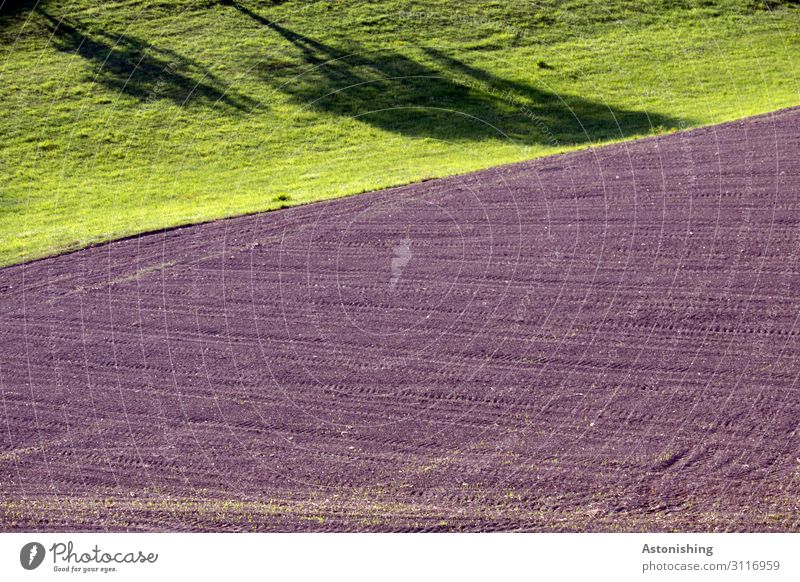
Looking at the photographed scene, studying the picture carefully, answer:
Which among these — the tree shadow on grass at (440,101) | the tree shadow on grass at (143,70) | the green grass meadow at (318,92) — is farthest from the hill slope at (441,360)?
the tree shadow on grass at (143,70)

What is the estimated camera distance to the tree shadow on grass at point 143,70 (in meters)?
33.4

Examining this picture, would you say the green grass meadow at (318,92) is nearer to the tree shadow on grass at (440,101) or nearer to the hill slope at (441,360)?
the tree shadow on grass at (440,101)

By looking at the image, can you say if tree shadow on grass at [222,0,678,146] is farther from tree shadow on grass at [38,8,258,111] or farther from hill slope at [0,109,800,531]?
hill slope at [0,109,800,531]

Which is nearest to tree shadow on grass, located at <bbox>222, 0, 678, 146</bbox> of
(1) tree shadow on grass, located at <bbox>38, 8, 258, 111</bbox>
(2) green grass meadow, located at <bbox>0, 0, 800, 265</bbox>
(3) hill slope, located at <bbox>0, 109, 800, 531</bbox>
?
(2) green grass meadow, located at <bbox>0, 0, 800, 265</bbox>

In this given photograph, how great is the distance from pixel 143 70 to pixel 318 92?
6.54m

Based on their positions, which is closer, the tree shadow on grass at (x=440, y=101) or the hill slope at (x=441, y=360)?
the hill slope at (x=441, y=360)

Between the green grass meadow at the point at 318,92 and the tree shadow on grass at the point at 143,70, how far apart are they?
82mm

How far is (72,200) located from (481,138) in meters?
12.3

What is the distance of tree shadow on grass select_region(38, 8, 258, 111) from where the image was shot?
3338 cm

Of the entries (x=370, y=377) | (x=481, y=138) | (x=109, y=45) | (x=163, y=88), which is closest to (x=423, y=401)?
(x=370, y=377)

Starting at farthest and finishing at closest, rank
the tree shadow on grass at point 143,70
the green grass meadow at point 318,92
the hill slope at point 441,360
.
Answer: the tree shadow on grass at point 143,70, the green grass meadow at point 318,92, the hill slope at point 441,360

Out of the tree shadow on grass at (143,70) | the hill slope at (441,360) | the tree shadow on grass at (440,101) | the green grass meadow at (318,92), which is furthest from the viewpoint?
the tree shadow on grass at (143,70)

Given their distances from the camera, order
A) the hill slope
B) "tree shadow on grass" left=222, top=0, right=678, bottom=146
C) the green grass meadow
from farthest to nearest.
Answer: "tree shadow on grass" left=222, top=0, right=678, bottom=146 → the green grass meadow → the hill slope

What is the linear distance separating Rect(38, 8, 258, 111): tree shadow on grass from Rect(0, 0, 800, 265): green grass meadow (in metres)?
0.08
